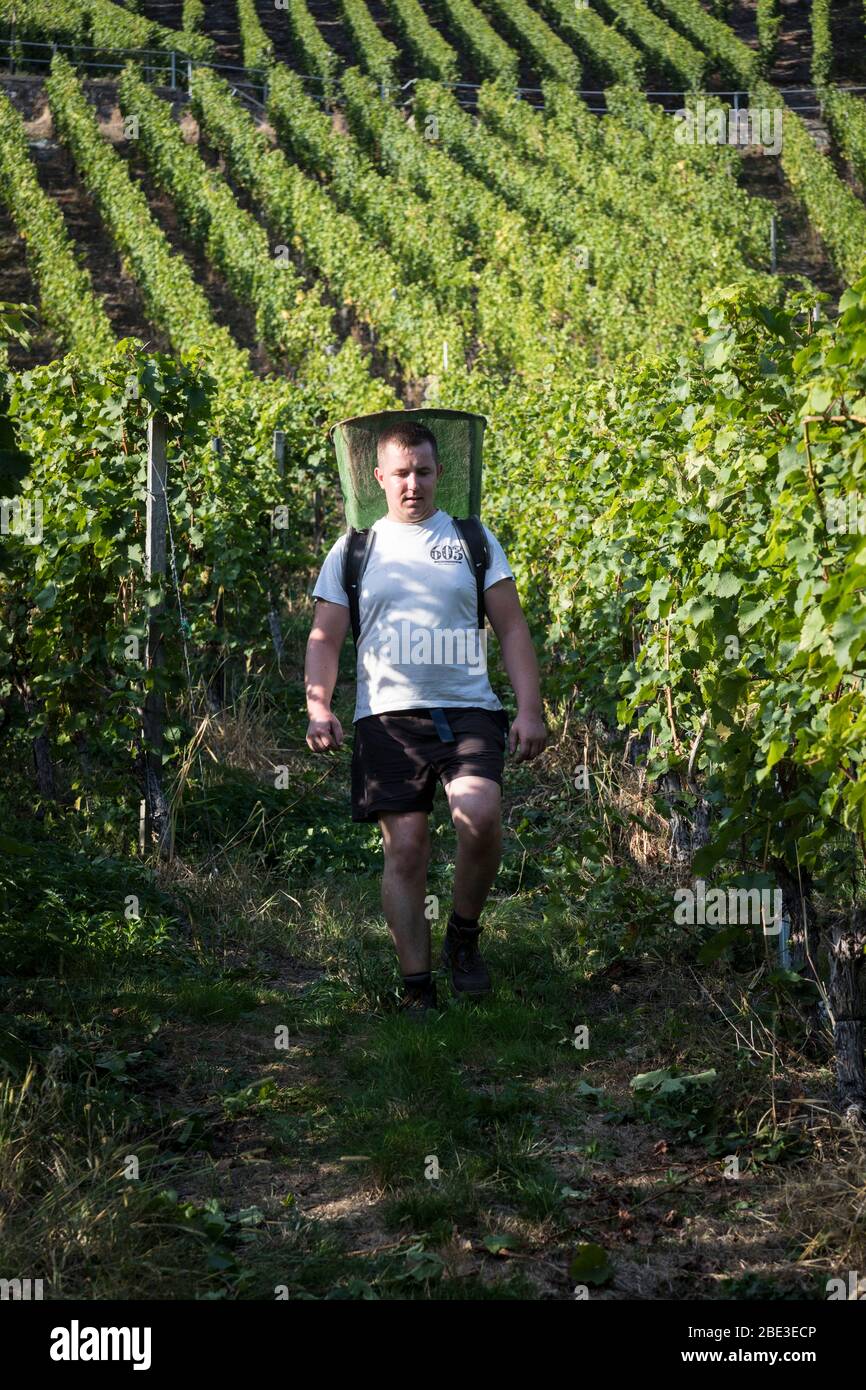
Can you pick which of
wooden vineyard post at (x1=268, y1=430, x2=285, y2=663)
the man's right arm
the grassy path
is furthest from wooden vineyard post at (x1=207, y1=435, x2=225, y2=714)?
the man's right arm

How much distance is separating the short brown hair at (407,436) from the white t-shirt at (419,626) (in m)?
0.25

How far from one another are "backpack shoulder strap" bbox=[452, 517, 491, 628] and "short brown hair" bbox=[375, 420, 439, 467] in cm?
23

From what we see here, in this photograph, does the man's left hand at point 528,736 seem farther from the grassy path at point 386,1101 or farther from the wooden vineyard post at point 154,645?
the wooden vineyard post at point 154,645

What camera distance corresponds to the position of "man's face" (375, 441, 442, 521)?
13.0 feet

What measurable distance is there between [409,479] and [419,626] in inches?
18.2

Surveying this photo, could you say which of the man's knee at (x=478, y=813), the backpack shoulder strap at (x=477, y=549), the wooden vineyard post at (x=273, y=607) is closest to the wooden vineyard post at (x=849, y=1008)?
the man's knee at (x=478, y=813)

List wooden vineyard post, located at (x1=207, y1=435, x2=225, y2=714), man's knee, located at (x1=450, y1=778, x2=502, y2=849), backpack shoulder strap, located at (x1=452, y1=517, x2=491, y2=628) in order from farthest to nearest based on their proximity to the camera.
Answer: wooden vineyard post, located at (x1=207, y1=435, x2=225, y2=714), backpack shoulder strap, located at (x1=452, y1=517, x2=491, y2=628), man's knee, located at (x1=450, y1=778, x2=502, y2=849)

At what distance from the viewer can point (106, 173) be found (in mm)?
26203

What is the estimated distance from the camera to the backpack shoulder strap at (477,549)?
4.06 metres

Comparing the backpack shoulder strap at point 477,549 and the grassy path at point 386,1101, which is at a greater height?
the backpack shoulder strap at point 477,549

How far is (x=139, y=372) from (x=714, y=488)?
2.79 meters

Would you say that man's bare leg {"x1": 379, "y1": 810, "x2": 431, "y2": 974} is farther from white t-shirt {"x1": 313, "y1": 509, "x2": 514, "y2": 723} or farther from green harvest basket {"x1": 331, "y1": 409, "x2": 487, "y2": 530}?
green harvest basket {"x1": 331, "y1": 409, "x2": 487, "y2": 530}

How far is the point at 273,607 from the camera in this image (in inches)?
351
